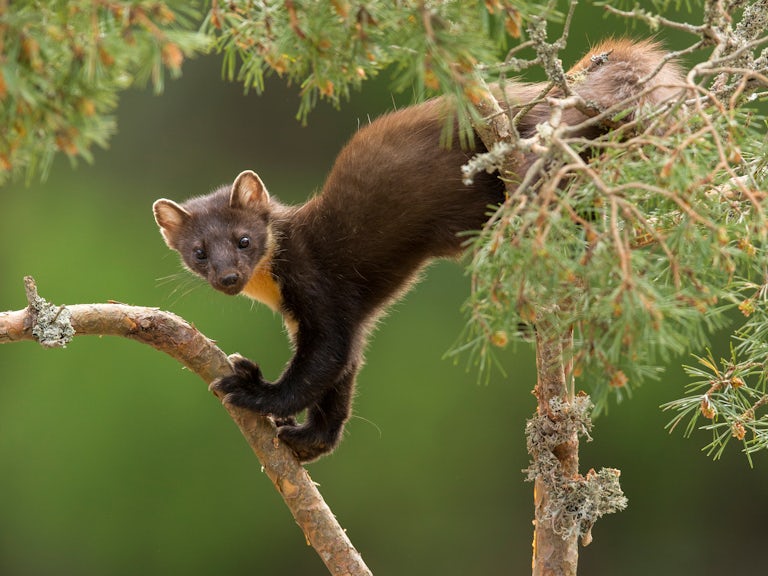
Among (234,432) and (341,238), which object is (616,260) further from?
(234,432)

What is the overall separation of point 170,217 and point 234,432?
189cm

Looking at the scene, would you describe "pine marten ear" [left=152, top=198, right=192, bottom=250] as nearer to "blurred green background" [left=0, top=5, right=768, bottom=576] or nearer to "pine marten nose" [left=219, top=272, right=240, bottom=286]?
"pine marten nose" [left=219, top=272, right=240, bottom=286]

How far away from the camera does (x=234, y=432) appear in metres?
4.68

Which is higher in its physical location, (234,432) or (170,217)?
(170,217)

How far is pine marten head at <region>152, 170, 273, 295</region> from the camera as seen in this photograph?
9.30 feet

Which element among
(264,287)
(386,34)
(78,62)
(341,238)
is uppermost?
(78,62)

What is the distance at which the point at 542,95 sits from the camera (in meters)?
1.90

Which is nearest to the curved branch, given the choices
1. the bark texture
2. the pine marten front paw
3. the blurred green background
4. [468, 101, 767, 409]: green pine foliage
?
the pine marten front paw

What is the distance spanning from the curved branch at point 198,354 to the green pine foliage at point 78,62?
0.89m

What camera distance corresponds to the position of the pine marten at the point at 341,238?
8.84ft

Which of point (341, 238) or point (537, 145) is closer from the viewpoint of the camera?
point (537, 145)

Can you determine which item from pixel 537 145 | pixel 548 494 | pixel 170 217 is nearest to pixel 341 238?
pixel 170 217

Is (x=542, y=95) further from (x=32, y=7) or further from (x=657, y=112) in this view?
(x=32, y=7)

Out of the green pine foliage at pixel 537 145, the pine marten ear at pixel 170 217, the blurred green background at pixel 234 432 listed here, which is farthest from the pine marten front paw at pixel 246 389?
the blurred green background at pixel 234 432
